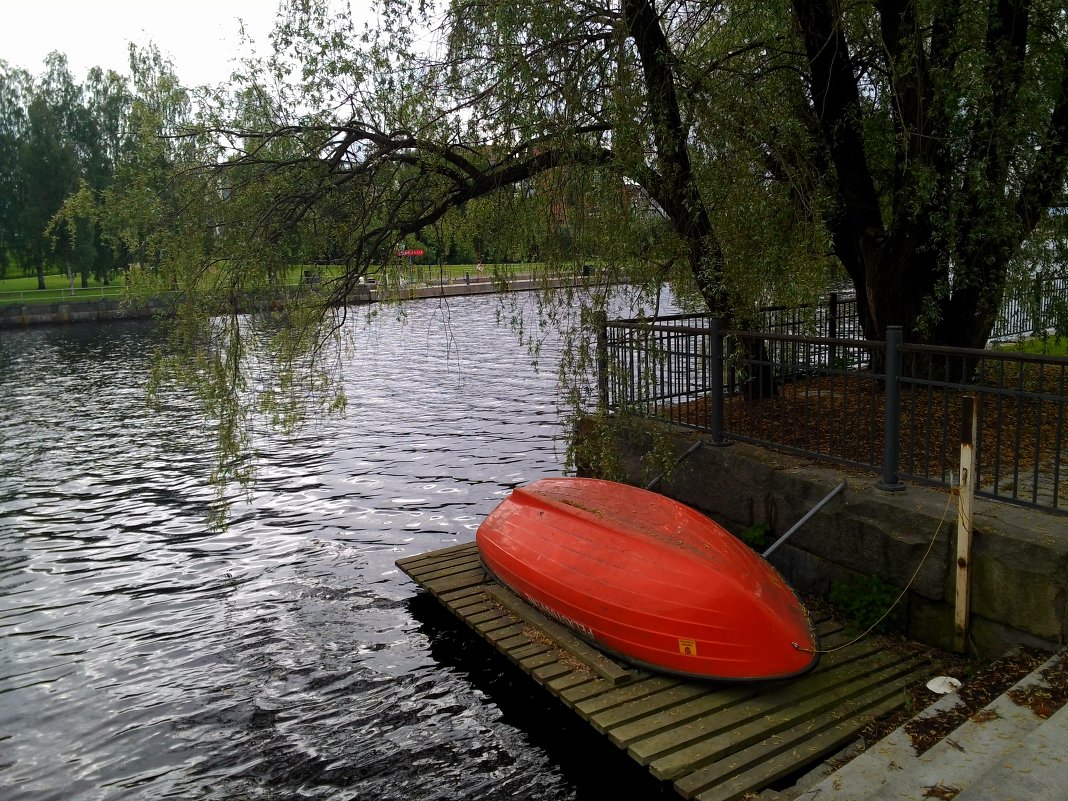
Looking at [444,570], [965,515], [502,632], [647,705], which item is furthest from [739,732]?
[444,570]

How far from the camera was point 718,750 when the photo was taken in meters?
5.86

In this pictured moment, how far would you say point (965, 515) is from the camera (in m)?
6.52

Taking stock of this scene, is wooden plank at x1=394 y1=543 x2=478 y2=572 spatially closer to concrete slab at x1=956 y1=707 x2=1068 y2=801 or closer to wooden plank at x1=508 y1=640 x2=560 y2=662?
wooden plank at x1=508 y1=640 x2=560 y2=662

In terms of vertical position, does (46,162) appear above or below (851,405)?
above

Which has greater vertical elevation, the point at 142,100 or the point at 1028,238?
the point at 142,100

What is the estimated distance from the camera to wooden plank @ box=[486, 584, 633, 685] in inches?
278

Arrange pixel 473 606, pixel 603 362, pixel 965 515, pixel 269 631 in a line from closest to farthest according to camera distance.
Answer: pixel 965 515
pixel 473 606
pixel 269 631
pixel 603 362

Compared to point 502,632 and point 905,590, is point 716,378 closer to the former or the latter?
point 905,590

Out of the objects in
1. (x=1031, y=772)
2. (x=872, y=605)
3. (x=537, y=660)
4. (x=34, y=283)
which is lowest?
(x=537, y=660)

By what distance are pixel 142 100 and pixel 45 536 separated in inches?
289

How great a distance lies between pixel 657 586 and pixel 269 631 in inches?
195

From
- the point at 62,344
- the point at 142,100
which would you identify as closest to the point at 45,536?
the point at 142,100

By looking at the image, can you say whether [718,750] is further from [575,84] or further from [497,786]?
[575,84]

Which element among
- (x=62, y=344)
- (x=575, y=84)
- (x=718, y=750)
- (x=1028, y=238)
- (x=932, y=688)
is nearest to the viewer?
(x=718, y=750)
